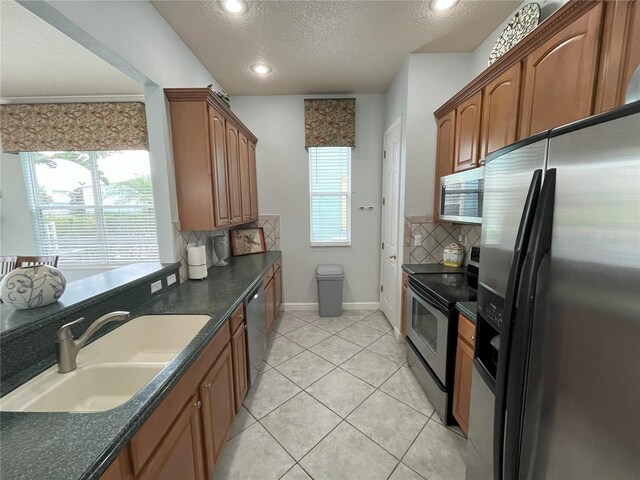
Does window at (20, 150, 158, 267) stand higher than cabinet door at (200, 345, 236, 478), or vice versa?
A: window at (20, 150, 158, 267)

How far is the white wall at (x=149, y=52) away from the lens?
1.26 m

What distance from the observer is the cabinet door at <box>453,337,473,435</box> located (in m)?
1.52

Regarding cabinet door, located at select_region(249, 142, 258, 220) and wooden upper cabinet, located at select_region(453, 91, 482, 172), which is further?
cabinet door, located at select_region(249, 142, 258, 220)

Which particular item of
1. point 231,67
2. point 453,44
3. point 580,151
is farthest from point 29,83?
point 580,151

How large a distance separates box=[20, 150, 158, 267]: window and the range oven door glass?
11.4 feet

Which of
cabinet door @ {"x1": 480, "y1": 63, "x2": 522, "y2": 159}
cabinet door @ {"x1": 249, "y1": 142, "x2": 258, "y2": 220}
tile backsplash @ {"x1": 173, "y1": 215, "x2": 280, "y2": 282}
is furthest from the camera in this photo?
cabinet door @ {"x1": 249, "y1": 142, "x2": 258, "y2": 220}

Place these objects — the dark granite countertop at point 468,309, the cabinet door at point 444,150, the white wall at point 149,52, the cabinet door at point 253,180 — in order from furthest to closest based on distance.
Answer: the cabinet door at point 253,180, the cabinet door at point 444,150, the dark granite countertop at point 468,309, the white wall at point 149,52

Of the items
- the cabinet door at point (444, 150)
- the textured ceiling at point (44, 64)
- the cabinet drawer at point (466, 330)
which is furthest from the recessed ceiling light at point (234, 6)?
the cabinet drawer at point (466, 330)

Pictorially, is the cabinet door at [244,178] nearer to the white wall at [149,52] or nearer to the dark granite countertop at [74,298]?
the white wall at [149,52]

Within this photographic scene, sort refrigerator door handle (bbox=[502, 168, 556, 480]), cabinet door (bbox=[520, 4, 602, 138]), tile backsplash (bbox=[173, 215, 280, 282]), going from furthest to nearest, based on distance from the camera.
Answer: tile backsplash (bbox=[173, 215, 280, 282]) < cabinet door (bbox=[520, 4, 602, 138]) < refrigerator door handle (bbox=[502, 168, 556, 480])

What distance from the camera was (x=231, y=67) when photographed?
8.73 ft

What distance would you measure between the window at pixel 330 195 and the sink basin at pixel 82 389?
2.68 meters

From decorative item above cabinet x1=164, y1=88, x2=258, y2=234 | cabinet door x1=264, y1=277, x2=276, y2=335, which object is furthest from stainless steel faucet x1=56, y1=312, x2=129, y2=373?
cabinet door x1=264, y1=277, x2=276, y2=335

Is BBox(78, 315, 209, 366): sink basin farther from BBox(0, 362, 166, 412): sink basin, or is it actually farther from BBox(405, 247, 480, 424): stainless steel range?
BBox(405, 247, 480, 424): stainless steel range
